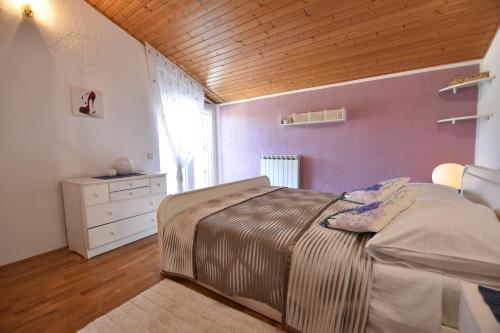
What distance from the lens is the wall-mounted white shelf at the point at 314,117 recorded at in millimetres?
3332

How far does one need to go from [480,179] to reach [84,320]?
285cm

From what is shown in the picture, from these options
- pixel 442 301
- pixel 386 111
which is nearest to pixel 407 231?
pixel 442 301

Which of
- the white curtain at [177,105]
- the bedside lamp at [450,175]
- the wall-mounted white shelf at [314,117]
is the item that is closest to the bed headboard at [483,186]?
the bedside lamp at [450,175]

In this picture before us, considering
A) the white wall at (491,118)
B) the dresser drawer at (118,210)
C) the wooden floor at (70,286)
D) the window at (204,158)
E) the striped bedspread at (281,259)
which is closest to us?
the striped bedspread at (281,259)

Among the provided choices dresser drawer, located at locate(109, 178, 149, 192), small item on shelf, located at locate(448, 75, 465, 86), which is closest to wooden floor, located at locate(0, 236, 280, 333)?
dresser drawer, located at locate(109, 178, 149, 192)

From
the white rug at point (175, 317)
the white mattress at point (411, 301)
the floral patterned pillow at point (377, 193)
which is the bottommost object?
the white rug at point (175, 317)

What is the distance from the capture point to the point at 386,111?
10.1 feet

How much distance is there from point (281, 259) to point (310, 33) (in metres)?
2.52

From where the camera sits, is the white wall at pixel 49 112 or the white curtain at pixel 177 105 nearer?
the white wall at pixel 49 112

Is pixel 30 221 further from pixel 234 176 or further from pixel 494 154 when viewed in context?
pixel 494 154

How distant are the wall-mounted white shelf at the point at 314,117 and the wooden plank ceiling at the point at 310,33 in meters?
0.49

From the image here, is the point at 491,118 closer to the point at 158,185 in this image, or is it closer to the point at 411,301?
the point at 411,301

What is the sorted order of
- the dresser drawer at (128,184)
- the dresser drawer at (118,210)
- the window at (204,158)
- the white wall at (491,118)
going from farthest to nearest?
the window at (204,158), the dresser drawer at (128,184), the dresser drawer at (118,210), the white wall at (491,118)

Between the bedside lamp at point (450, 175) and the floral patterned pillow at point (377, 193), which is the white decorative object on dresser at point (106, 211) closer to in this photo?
the floral patterned pillow at point (377, 193)
